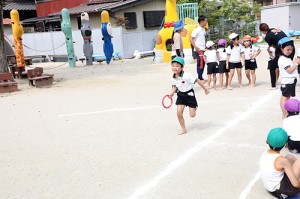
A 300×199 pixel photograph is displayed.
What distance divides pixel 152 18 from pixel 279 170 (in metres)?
22.2

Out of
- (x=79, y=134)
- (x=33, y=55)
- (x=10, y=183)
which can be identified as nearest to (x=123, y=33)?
(x=33, y=55)

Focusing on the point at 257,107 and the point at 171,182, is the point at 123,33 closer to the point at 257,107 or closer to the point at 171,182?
the point at 257,107

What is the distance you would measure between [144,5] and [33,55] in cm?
856

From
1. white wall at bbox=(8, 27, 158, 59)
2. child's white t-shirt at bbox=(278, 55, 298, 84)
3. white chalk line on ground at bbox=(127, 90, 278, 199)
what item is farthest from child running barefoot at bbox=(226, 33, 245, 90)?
white wall at bbox=(8, 27, 158, 59)

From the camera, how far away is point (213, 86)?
9320 millimetres

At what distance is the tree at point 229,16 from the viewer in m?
23.7

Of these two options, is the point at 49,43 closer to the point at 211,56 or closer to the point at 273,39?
the point at 211,56

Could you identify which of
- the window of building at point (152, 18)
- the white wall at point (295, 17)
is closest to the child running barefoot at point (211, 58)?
the window of building at point (152, 18)

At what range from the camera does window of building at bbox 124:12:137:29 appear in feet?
75.7

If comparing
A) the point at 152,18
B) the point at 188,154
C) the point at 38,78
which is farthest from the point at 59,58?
the point at 188,154

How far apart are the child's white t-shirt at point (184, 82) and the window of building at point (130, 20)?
18045 millimetres

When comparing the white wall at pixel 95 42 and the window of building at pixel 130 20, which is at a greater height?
the window of building at pixel 130 20

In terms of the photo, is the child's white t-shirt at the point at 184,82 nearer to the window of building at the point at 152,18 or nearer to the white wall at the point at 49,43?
the white wall at the point at 49,43

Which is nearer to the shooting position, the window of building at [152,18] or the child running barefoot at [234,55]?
the child running barefoot at [234,55]
